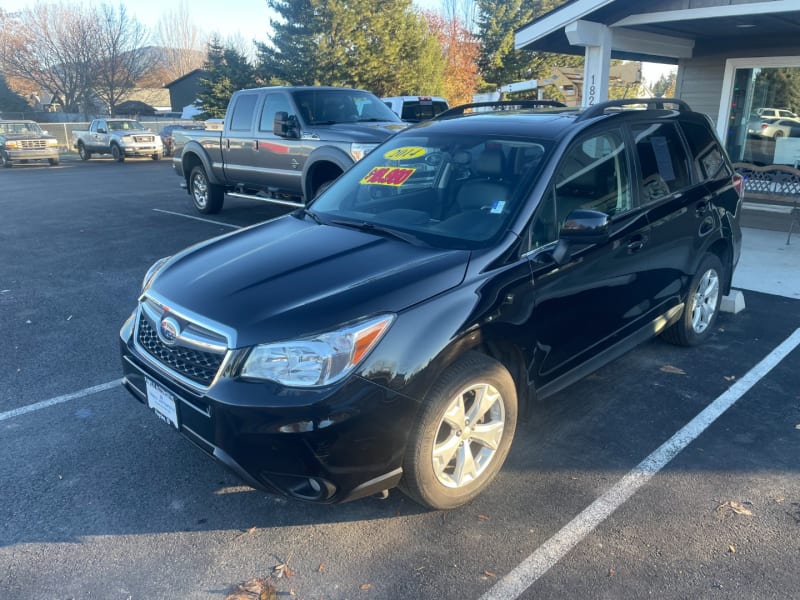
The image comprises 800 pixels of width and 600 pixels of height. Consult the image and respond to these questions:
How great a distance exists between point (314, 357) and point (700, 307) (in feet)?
11.9

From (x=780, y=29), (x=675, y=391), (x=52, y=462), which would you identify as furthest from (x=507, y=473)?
(x=780, y=29)

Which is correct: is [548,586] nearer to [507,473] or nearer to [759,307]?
[507,473]

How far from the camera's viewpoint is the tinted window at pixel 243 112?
10.2 meters

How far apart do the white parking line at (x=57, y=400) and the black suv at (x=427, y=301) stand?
4.20ft

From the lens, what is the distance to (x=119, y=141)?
25578 millimetres

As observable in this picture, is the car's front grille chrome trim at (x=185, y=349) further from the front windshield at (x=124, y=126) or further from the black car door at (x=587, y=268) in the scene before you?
the front windshield at (x=124, y=126)

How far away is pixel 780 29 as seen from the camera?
1023cm

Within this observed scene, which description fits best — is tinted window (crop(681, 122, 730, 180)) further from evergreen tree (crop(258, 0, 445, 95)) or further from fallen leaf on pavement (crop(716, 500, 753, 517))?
evergreen tree (crop(258, 0, 445, 95))

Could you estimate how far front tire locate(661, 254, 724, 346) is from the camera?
16.0 ft

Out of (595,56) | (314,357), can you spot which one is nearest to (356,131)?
(595,56)

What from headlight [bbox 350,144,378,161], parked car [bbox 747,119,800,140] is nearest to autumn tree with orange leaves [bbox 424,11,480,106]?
parked car [bbox 747,119,800,140]

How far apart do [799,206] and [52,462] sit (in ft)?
29.7

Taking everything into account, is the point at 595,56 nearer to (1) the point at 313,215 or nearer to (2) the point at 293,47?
(1) the point at 313,215

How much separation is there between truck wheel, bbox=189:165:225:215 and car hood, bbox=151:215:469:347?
320 inches
